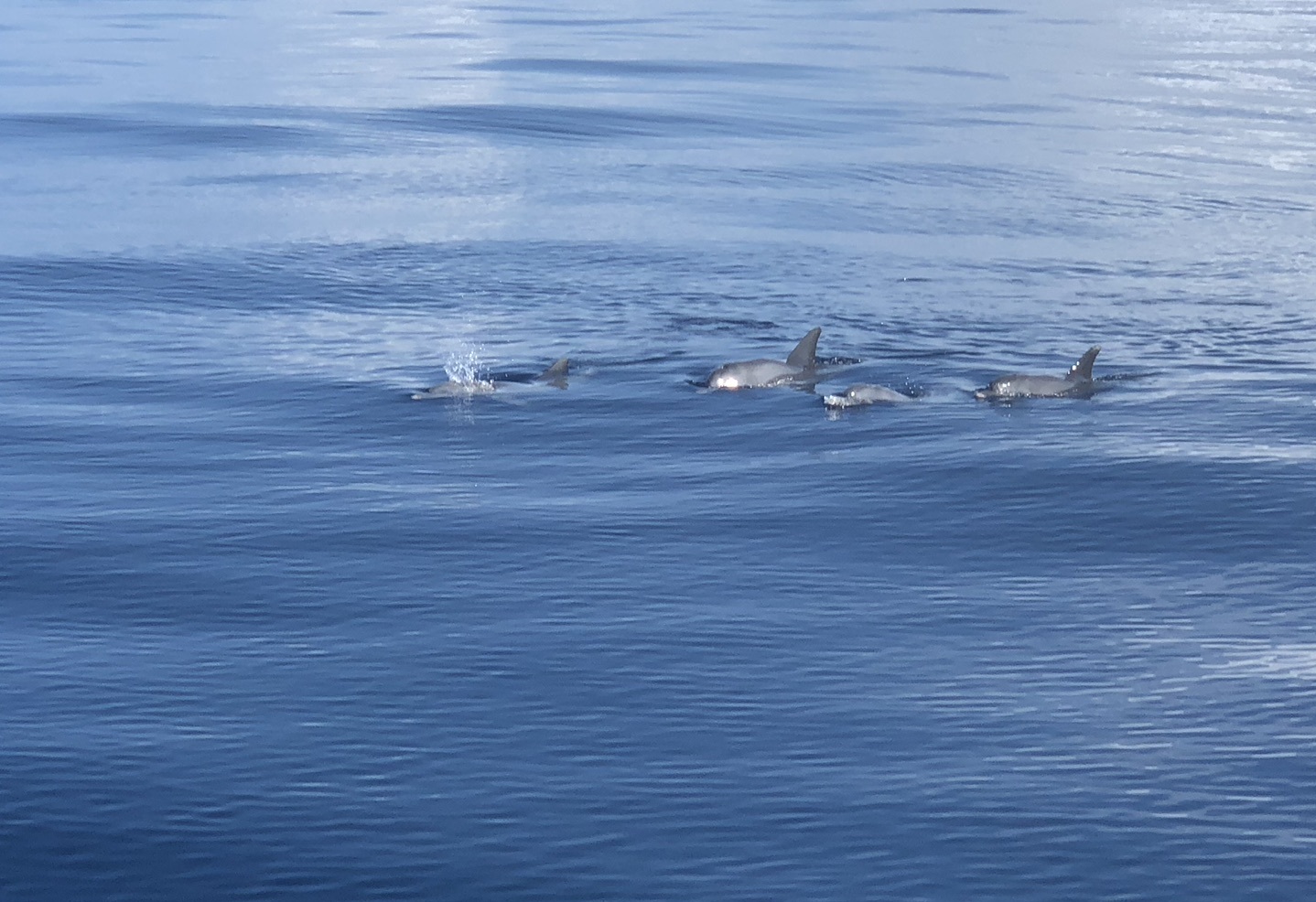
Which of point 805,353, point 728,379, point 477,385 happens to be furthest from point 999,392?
point 477,385

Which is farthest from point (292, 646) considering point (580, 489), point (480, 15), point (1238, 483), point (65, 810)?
point (480, 15)

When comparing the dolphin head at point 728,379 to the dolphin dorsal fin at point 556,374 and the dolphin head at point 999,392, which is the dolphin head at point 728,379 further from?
the dolphin head at point 999,392

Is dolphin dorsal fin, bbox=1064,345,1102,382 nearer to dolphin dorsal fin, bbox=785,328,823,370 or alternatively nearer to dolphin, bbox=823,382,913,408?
dolphin, bbox=823,382,913,408

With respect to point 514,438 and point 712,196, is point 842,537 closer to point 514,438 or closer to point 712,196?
point 514,438

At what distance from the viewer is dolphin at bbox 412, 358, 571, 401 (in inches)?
1900

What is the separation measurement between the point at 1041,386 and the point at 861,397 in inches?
179

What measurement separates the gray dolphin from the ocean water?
0.68 metres

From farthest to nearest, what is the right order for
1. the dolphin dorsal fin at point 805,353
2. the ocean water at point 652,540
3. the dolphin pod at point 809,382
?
the dolphin dorsal fin at point 805,353, the dolphin pod at point 809,382, the ocean water at point 652,540

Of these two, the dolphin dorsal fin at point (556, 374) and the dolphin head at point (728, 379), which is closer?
the dolphin head at point (728, 379)

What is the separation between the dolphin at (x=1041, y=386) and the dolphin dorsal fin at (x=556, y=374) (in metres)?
10.3

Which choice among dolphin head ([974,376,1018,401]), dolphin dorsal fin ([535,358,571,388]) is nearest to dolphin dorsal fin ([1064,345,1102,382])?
dolphin head ([974,376,1018,401])

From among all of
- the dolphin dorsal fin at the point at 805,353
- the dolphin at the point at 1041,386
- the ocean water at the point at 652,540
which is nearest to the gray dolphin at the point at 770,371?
the dolphin dorsal fin at the point at 805,353

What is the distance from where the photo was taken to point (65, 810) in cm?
2755

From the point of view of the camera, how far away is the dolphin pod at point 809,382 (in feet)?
158
